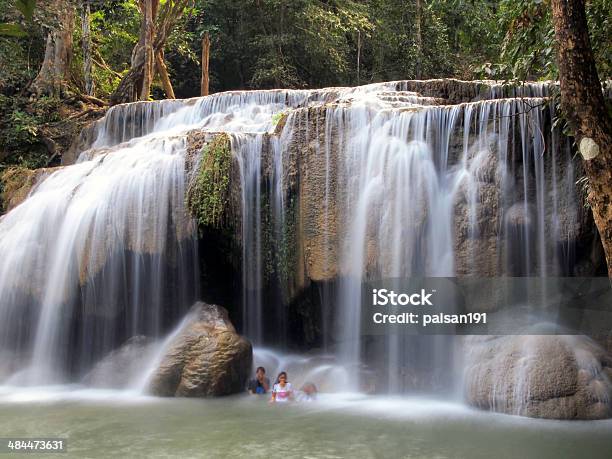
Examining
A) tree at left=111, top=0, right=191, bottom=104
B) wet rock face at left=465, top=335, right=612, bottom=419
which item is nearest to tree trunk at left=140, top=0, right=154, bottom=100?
tree at left=111, top=0, right=191, bottom=104

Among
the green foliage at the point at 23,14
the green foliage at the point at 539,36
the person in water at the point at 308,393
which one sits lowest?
the person in water at the point at 308,393

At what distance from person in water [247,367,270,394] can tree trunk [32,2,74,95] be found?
11161 millimetres

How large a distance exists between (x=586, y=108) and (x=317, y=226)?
4.89 metres

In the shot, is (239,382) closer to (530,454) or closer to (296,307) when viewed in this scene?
(296,307)

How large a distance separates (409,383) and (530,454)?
3088mm

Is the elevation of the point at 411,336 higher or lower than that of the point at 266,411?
higher

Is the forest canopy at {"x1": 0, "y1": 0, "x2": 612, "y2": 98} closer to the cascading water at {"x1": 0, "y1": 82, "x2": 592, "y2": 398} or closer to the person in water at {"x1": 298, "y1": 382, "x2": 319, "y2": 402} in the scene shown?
the cascading water at {"x1": 0, "y1": 82, "x2": 592, "y2": 398}

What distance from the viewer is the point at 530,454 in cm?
638

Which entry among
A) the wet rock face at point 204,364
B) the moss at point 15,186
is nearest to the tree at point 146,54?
the moss at point 15,186

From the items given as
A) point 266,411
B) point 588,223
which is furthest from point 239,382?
point 588,223

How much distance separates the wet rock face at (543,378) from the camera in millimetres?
7672

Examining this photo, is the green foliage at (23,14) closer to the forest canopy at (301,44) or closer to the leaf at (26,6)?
the leaf at (26,6)

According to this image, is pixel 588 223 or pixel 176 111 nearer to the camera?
pixel 588 223

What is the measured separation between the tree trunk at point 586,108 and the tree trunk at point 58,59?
14.1 metres
